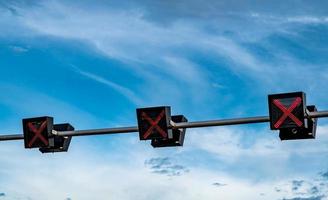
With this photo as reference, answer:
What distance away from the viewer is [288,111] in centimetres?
1625

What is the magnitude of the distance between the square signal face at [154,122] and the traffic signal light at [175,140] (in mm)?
256

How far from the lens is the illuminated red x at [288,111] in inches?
636

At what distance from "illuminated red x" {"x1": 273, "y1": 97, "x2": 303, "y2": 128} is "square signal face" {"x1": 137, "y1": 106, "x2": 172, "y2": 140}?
8.98 feet

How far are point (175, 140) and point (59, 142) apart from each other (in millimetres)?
3350

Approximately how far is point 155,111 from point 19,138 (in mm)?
4360

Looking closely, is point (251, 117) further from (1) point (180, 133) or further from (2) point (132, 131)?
(2) point (132, 131)

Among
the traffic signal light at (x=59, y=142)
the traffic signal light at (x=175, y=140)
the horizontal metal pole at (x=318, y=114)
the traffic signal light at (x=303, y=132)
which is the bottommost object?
the traffic signal light at (x=303, y=132)

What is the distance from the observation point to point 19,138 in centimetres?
1927

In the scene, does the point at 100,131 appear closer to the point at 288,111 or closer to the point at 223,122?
the point at 223,122

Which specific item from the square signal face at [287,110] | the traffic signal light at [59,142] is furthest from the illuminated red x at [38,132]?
the square signal face at [287,110]

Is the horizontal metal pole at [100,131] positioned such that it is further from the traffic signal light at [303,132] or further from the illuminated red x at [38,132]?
the traffic signal light at [303,132]

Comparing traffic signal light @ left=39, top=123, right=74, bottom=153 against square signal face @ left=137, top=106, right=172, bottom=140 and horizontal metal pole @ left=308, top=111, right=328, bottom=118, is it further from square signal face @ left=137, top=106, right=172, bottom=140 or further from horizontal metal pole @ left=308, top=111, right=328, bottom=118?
horizontal metal pole @ left=308, top=111, right=328, bottom=118

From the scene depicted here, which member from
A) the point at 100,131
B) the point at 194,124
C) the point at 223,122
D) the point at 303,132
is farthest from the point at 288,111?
the point at 100,131

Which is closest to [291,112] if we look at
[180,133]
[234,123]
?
[234,123]
